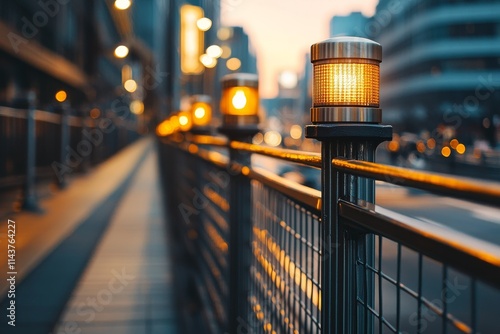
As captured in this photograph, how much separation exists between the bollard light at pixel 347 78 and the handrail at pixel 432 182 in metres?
0.20

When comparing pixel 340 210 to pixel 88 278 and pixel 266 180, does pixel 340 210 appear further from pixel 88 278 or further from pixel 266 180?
pixel 88 278

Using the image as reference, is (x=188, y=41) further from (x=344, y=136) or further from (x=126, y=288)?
(x=344, y=136)

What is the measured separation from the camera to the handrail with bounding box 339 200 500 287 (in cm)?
Answer: 122

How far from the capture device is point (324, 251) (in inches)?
91.5

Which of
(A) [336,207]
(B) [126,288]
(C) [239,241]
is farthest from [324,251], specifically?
(B) [126,288]

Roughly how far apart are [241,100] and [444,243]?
3.21 meters

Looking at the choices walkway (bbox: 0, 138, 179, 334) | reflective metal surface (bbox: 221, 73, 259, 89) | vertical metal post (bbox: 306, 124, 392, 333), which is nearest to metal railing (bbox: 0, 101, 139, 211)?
walkway (bbox: 0, 138, 179, 334)

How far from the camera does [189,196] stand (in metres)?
7.73

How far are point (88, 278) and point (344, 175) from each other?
5.48 m

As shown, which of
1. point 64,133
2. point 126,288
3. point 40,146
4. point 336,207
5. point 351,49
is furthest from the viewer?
point 64,133

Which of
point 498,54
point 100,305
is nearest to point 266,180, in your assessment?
point 100,305

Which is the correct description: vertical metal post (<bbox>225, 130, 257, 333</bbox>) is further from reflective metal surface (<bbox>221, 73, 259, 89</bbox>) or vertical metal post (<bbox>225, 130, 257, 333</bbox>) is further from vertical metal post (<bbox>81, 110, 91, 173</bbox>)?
vertical metal post (<bbox>81, 110, 91, 173</bbox>)

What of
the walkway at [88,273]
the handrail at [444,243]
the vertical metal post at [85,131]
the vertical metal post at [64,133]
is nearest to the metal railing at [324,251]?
the handrail at [444,243]

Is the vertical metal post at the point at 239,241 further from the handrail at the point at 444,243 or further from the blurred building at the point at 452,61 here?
the blurred building at the point at 452,61
